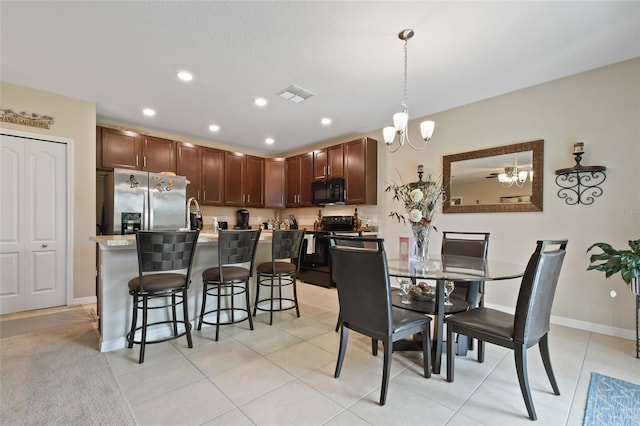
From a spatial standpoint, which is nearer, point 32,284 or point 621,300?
point 621,300

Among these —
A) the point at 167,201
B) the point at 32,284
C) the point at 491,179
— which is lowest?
the point at 32,284

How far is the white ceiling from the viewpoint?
212 centimetres

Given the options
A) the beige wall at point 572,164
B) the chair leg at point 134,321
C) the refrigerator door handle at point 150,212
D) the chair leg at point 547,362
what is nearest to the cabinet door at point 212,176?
the refrigerator door handle at point 150,212

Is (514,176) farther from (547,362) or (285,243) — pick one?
(285,243)

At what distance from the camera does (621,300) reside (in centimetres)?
278

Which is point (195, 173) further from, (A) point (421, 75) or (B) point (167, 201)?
(A) point (421, 75)

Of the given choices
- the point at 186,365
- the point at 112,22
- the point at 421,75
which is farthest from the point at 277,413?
the point at 421,75

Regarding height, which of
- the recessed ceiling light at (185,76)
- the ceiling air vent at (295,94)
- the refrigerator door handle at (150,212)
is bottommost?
the refrigerator door handle at (150,212)

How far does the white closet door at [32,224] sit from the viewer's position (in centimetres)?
336

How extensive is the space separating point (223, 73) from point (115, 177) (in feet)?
7.31

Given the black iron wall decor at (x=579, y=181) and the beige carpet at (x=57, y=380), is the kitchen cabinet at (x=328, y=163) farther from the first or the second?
the beige carpet at (x=57, y=380)

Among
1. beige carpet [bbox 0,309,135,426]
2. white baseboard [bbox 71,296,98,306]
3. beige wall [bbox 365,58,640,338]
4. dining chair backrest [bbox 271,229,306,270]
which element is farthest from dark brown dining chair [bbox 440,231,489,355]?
white baseboard [bbox 71,296,98,306]

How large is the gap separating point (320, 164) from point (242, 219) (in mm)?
2048

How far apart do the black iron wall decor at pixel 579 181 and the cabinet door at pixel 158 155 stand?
544cm
